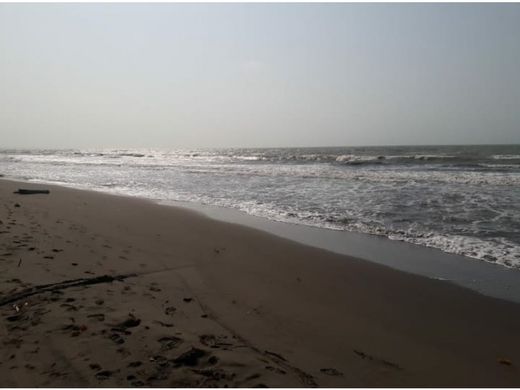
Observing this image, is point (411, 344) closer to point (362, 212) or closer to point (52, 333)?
point (52, 333)

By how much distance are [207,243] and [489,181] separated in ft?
46.1

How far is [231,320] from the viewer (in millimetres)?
3820

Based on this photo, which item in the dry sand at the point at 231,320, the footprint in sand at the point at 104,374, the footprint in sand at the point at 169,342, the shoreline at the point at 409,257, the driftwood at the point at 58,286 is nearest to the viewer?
the footprint in sand at the point at 104,374

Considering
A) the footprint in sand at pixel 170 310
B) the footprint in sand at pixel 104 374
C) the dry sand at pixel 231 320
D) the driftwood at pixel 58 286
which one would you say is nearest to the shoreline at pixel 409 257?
the dry sand at pixel 231 320

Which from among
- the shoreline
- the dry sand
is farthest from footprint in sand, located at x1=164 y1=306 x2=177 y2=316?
the shoreline

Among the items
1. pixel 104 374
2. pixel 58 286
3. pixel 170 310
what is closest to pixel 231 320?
pixel 170 310

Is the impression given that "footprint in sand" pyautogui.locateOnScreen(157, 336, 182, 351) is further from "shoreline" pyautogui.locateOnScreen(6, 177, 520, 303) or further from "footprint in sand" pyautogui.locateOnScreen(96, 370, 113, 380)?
"shoreline" pyautogui.locateOnScreen(6, 177, 520, 303)

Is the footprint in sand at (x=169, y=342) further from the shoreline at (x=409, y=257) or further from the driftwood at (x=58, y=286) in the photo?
the shoreline at (x=409, y=257)

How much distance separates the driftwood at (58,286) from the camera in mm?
3754

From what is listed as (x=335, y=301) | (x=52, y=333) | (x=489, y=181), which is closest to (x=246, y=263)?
(x=335, y=301)

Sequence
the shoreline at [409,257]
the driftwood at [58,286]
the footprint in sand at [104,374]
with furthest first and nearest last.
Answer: the shoreline at [409,257] < the driftwood at [58,286] < the footprint in sand at [104,374]

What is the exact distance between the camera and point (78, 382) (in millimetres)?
2584

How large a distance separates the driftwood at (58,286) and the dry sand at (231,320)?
3cm

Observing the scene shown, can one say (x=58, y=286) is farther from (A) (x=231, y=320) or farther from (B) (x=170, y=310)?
(A) (x=231, y=320)
